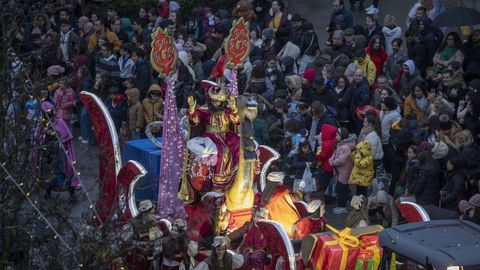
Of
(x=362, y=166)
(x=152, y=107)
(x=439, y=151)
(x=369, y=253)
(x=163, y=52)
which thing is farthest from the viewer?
(x=152, y=107)

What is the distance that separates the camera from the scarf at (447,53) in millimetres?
24953

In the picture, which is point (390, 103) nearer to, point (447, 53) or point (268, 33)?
point (447, 53)

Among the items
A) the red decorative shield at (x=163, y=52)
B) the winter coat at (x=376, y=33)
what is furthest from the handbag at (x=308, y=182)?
the winter coat at (x=376, y=33)

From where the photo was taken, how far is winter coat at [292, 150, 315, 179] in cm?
2252

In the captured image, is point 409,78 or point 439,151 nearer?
point 439,151

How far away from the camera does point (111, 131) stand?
819 inches

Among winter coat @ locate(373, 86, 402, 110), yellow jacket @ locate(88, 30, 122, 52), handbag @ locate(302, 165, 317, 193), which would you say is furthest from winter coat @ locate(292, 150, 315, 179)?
yellow jacket @ locate(88, 30, 122, 52)

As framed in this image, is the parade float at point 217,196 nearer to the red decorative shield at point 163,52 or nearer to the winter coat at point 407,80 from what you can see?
the red decorative shield at point 163,52

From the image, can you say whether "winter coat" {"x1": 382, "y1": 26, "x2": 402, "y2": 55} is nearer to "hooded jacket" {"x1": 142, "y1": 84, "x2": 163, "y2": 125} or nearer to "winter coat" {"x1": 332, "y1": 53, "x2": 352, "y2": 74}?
"winter coat" {"x1": 332, "y1": 53, "x2": 352, "y2": 74}

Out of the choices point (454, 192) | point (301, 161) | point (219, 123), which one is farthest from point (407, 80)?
point (219, 123)

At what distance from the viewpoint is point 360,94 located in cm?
2392

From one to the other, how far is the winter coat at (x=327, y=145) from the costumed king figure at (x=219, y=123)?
3.31 meters

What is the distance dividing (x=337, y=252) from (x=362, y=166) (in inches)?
173

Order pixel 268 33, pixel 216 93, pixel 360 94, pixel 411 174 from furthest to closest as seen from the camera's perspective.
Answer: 1. pixel 268 33
2. pixel 360 94
3. pixel 411 174
4. pixel 216 93
